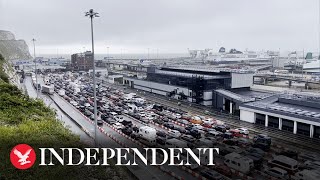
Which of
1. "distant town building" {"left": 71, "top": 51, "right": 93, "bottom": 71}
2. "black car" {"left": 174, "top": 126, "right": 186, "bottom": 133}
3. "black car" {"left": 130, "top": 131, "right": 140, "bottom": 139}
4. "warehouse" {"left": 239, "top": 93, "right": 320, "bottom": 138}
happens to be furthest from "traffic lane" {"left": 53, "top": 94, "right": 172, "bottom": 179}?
"distant town building" {"left": 71, "top": 51, "right": 93, "bottom": 71}

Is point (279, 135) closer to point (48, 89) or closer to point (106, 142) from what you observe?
point (106, 142)

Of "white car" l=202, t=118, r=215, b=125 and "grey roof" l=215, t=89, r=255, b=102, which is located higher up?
"grey roof" l=215, t=89, r=255, b=102

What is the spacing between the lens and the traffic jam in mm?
7762

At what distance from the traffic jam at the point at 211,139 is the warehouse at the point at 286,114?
1558mm

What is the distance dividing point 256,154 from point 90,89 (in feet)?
60.7

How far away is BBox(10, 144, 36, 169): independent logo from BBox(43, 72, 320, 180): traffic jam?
13.4ft

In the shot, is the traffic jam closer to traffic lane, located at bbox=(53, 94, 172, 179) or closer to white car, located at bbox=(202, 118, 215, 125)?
white car, located at bbox=(202, 118, 215, 125)

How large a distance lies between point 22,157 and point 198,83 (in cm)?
1328

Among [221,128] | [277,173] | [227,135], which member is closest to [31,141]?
[277,173]

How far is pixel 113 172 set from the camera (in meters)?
6.42

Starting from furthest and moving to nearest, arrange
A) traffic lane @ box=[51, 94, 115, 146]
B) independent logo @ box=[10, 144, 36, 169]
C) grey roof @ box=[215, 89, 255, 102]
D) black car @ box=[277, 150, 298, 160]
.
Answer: grey roof @ box=[215, 89, 255, 102] < traffic lane @ box=[51, 94, 115, 146] < black car @ box=[277, 150, 298, 160] < independent logo @ box=[10, 144, 36, 169]

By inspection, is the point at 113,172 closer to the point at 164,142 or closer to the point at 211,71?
the point at 164,142

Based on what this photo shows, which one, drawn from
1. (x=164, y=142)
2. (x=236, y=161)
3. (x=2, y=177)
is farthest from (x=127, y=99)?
(x=2, y=177)

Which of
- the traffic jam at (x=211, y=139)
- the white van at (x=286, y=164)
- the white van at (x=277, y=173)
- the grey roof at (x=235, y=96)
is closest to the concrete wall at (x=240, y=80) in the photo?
the grey roof at (x=235, y=96)
